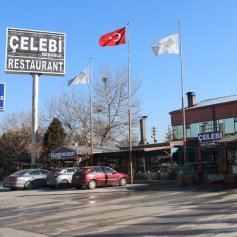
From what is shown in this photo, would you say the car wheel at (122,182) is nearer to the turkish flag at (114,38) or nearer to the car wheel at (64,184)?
the car wheel at (64,184)

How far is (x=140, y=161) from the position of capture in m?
38.7

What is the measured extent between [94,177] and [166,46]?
411 inches

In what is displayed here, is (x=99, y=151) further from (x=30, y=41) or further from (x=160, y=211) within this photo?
(x=160, y=211)

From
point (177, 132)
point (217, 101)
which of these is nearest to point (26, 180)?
point (177, 132)

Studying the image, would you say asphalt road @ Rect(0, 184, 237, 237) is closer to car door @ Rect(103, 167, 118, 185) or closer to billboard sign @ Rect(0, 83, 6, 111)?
billboard sign @ Rect(0, 83, 6, 111)

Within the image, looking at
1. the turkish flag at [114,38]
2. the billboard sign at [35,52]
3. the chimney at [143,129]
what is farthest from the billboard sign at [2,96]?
the chimney at [143,129]

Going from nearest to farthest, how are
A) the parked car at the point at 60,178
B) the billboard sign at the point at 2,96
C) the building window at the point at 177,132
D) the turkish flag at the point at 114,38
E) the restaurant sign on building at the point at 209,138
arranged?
the billboard sign at the point at 2,96 → the restaurant sign on building at the point at 209,138 → the parked car at the point at 60,178 → the turkish flag at the point at 114,38 → the building window at the point at 177,132

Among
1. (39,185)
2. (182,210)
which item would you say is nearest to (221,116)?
(39,185)

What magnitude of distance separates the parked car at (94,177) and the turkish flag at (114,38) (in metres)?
9.82

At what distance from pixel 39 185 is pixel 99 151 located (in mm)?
9004

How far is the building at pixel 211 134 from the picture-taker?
2784cm

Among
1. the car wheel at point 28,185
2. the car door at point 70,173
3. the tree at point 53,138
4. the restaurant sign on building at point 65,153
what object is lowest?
the car wheel at point 28,185

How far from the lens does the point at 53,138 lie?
45.7m

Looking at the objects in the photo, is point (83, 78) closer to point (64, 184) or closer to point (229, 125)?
point (64, 184)
